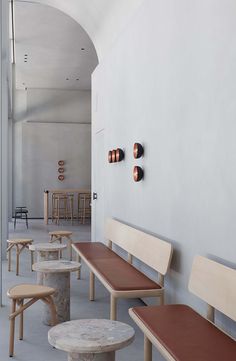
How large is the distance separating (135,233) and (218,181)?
2.01m

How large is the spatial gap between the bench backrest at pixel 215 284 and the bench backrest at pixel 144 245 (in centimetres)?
63

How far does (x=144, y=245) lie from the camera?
4.94 meters

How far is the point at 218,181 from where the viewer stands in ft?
11.4

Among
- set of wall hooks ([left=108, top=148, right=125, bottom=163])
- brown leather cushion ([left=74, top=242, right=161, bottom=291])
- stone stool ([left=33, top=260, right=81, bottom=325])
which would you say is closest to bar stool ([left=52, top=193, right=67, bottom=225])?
set of wall hooks ([left=108, top=148, right=125, bottom=163])

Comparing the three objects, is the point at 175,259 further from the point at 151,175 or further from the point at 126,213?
the point at 126,213

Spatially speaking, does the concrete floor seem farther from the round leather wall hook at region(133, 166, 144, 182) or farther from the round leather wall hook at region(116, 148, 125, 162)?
the round leather wall hook at region(116, 148, 125, 162)

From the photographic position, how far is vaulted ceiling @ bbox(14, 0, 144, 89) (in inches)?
295

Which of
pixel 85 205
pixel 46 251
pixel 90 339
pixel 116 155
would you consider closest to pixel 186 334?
pixel 90 339

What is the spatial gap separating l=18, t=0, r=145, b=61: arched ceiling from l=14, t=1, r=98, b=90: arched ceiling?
0.88 m

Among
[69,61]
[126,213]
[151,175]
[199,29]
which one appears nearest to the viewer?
[199,29]

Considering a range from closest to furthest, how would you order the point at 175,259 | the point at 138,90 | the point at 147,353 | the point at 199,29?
the point at 147,353 → the point at 199,29 → the point at 175,259 → the point at 138,90

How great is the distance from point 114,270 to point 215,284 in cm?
170

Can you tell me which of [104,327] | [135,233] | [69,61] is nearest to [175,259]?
[135,233]

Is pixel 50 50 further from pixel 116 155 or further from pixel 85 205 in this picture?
pixel 116 155
